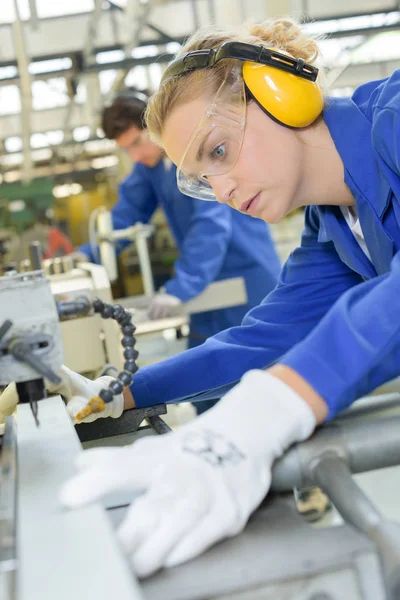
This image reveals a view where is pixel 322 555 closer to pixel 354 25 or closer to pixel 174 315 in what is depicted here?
pixel 174 315

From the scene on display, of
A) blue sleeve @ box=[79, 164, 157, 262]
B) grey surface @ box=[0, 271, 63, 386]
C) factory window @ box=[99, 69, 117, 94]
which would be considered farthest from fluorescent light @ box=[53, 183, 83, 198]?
grey surface @ box=[0, 271, 63, 386]

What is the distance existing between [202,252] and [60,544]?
2350 mm

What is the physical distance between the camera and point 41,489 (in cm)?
73

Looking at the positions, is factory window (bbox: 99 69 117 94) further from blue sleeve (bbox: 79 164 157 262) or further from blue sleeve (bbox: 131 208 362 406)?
blue sleeve (bbox: 131 208 362 406)

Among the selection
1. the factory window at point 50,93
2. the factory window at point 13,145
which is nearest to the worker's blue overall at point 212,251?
the factory window at point 50,93

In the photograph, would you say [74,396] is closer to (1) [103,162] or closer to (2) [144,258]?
(2) [144,258]

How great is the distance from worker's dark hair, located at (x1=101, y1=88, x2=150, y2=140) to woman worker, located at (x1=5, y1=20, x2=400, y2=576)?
5.87 ft

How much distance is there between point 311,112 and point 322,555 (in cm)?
82

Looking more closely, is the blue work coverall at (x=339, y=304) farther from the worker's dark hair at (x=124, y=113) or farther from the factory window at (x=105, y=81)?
the factory window at (x=105, y=81)

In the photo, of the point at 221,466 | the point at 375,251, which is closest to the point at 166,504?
the point at 221,466

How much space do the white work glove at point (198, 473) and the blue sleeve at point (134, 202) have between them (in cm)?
291

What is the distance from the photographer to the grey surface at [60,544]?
21.1 inches

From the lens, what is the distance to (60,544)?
1.98 feet

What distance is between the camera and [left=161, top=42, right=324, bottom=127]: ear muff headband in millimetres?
1182
